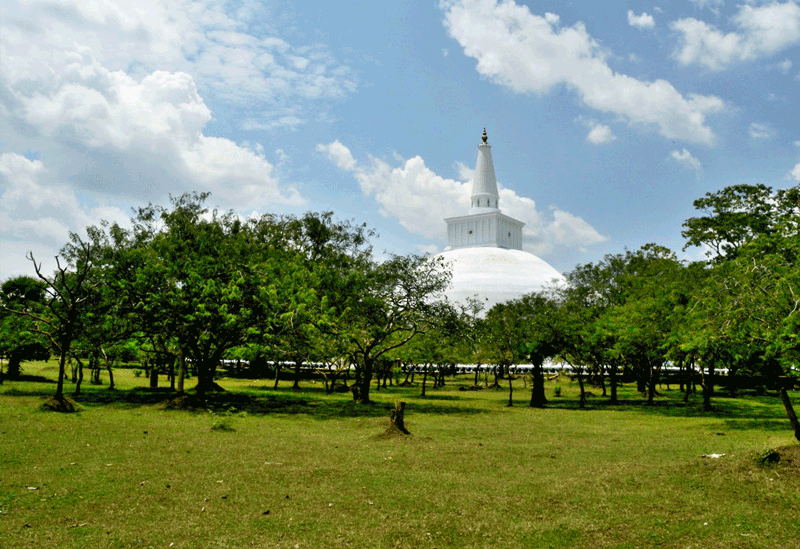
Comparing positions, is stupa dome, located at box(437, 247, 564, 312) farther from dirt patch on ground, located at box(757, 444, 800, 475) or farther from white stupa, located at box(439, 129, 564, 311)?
dirt patch on ground, located at box(757, 444, 800, 475)

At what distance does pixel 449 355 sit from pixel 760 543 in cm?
3185

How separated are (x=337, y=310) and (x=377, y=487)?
19.8 m

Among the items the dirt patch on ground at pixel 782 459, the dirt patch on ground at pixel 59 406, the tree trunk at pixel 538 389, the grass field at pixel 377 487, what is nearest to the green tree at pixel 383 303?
the tree trunk at pixel 538 389

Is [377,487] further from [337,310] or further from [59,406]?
[337,310]

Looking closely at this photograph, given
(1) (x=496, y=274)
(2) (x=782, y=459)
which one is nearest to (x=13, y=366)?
(2) (x=782, y=459)

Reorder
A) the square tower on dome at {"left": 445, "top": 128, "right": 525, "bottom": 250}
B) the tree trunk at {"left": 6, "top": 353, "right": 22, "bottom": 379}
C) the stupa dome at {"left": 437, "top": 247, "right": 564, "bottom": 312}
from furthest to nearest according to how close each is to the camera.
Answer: the square tower on dome at {"left": 445, "top": 128, "right": 525, "bottom": 250}, the stupa dome at {"left": 437, "top": 247, "right": 564, "bottom": 312}, the tree trunk at {"left": 6, "top": 353, "right": 22, "bottom": 379}

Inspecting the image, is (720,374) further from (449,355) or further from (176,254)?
(176,254)

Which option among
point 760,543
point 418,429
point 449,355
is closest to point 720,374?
point 449,355

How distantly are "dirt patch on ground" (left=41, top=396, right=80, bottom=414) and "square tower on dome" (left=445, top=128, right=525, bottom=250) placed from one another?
6692 centimetres

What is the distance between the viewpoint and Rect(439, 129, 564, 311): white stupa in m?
71.6

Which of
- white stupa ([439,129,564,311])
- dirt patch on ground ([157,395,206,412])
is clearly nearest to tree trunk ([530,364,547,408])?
dirt patch on ground ([157,395,206,412])

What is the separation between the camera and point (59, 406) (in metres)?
19.8

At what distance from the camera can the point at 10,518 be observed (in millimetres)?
8281

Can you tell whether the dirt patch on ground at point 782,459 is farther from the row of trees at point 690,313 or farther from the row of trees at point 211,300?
the row of trees at point 211,300
